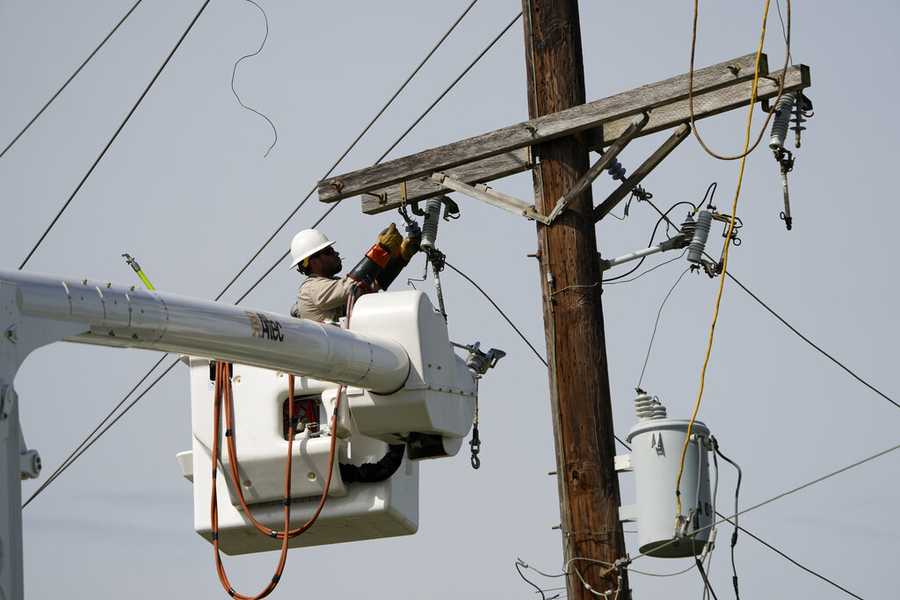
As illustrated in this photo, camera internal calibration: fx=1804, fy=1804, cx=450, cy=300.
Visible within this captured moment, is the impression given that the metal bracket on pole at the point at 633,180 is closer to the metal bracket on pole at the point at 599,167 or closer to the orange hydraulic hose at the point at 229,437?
the metal bracket on pole at the point at 599,167

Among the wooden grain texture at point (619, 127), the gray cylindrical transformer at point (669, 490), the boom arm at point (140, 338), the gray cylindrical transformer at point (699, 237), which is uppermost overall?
the wooden grain texture at point (619, 127)

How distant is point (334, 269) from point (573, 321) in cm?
161

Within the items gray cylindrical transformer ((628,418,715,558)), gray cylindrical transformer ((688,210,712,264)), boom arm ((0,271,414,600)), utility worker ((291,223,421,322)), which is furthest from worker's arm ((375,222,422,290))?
gray cylindrical transformer ((628,418,715,558))

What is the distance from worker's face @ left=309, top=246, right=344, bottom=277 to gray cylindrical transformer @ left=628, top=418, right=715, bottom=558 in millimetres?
Result: 2356

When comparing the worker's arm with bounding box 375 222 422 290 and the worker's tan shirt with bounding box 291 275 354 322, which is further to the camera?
the worker's arm with bounding box 375 222 422 290

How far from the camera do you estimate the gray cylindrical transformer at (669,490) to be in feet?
32.3

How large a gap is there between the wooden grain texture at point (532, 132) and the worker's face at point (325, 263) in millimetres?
840

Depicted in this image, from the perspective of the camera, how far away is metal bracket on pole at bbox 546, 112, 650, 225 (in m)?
10.9

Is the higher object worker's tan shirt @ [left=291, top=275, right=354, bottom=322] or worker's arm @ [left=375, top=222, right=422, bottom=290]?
worker's arm @ [left=375, top=222, right=422, bottom=290]

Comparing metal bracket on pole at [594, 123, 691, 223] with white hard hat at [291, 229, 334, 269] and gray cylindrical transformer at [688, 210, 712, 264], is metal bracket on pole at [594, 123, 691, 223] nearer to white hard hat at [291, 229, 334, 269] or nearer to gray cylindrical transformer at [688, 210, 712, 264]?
gray cylindrical transformer at [688, 210, 712, 264]

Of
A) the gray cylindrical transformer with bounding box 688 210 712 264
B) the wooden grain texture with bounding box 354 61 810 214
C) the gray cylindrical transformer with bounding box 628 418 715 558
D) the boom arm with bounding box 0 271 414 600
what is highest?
the wooden grain texture with bounding box 354 61 810 214

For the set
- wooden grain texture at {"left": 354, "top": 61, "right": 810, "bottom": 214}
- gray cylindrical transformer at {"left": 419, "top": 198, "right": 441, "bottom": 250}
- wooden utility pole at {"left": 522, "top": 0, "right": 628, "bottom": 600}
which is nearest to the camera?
wooden utility pole at {"left": 522, "top": 0, "right": 628, "bottom": 600}

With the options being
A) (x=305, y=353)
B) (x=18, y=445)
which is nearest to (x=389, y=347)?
(x=305, y=353)

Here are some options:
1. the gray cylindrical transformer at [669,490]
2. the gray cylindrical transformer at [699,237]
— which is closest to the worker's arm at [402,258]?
the gray cylindrical transformer at [699,237]
